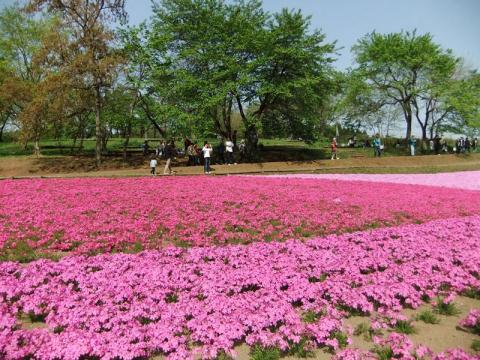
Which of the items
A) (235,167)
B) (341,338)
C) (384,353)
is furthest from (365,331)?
(235,167)

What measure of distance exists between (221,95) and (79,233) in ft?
73.6

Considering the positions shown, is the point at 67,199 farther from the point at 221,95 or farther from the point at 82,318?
the point at 221,95

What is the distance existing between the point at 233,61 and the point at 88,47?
39.3ft

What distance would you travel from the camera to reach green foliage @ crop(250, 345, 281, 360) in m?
4.67

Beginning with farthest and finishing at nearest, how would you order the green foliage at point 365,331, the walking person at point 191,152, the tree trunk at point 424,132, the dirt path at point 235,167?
the tree trunk at point 424,132, the walking person at point 191,152, the dirt path at point 235,167, the green foliage at point 365,331

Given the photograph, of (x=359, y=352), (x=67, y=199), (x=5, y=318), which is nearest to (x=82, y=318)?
(x=5, y=318)

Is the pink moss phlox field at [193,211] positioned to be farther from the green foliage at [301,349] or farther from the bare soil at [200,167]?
the bare soil at [200,167]

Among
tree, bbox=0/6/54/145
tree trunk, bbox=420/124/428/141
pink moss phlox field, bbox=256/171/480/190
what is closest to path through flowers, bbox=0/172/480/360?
pink moss phlox field, bbox=256/171/480/190

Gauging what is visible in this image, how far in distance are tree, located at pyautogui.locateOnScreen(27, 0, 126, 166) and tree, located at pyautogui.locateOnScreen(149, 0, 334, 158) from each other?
3.87m

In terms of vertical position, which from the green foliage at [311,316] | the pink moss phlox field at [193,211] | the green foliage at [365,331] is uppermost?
the pink moss phlox field at [193,211]

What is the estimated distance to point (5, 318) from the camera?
5363 millimetres

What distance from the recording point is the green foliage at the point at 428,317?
5.69m

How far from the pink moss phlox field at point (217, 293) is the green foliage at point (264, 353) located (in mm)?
102

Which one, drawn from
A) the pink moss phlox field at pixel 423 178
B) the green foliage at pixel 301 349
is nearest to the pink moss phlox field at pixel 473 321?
the green foliage at pixel 301 349
